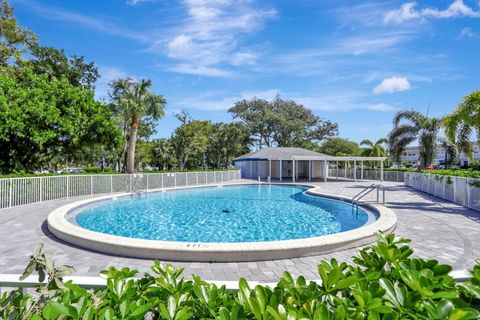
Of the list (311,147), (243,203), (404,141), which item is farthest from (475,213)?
(311,147)

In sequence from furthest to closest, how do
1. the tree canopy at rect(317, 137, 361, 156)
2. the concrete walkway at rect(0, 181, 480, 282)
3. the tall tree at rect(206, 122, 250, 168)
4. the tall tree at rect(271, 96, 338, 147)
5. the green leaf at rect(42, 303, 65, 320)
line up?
the tree canopy at rect(317, 137, 361, 156), the tall tree at rect(271, 96, 338, 147), the tall tree at rect(206, 122, 250, 168), the concrete walkway at rect(0, 181, 480, 282), the green leaf at rect(42, 303, 65, 320)

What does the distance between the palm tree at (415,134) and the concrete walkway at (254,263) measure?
15441mm

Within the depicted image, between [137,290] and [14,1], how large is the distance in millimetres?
24210

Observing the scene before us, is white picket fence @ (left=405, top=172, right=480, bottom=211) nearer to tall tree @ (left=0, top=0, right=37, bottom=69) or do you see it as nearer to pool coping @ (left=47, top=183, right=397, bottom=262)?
pool coping @ (left=47, top=183, right=397, bottom=262)

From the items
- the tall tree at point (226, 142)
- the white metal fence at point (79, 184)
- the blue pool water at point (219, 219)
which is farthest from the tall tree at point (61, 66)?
the tall tree at point (226, 142)

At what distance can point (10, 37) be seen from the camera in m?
18.7

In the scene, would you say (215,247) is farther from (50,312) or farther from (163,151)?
(163,151)

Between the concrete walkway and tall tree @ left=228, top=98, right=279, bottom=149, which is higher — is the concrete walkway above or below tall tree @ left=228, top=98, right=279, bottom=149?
below

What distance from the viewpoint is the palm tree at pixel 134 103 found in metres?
21.4

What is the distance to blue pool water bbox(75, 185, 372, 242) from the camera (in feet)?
29.3

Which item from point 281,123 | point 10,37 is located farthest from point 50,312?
point 281,123

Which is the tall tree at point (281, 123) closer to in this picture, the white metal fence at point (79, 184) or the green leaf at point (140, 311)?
the white metal fence at point (79, 184)

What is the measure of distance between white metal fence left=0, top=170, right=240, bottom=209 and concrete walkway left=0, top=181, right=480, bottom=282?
2.27 meters

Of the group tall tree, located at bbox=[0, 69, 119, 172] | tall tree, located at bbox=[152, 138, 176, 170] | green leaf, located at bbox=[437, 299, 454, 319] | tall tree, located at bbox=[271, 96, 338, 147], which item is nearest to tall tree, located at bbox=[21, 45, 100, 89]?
tall tree, located at bbox=[0, 69, 119, 172]
